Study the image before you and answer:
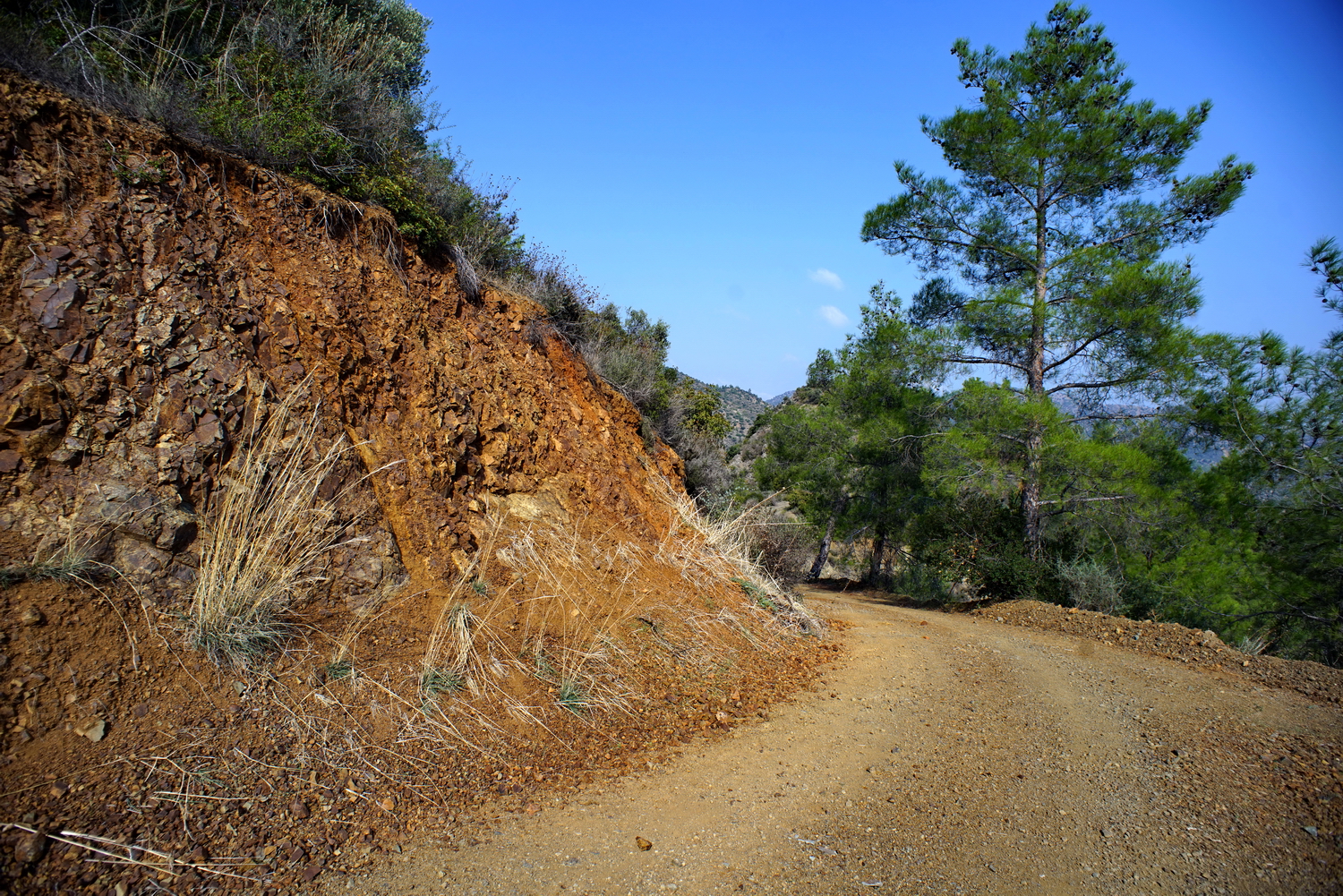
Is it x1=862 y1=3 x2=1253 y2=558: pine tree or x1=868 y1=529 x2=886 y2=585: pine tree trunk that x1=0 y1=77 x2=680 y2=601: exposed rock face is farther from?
x1=868 y1=529 x2=886 y2=585: pine tree trunk

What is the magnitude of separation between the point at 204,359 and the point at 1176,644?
9.79 metres

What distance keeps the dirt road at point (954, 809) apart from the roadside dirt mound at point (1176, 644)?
0.76 metres

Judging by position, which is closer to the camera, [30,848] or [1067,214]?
[30,848]

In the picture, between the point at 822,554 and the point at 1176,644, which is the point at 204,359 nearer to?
the point at 1176,644

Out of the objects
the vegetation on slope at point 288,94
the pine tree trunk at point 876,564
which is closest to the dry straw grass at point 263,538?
the vegetation on slope at point 288,94

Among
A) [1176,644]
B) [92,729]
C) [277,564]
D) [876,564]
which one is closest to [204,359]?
[277,564]

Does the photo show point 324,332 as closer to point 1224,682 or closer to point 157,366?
point 157,366

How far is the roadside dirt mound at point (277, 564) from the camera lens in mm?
2689

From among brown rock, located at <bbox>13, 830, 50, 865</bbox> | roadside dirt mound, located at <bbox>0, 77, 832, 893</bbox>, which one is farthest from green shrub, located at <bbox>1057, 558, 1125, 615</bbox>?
brown rock, located at <bbox>13, 830, 50, 865</bbox>

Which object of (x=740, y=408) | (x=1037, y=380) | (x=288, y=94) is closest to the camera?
(x=288, y=94)

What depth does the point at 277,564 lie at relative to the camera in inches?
145

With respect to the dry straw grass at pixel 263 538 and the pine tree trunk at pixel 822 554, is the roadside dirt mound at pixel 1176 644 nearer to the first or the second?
the pine tree trunk at pixel 822 554

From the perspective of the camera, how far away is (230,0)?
6523mm

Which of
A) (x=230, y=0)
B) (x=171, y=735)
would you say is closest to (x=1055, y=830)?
(x=171, y=735)
